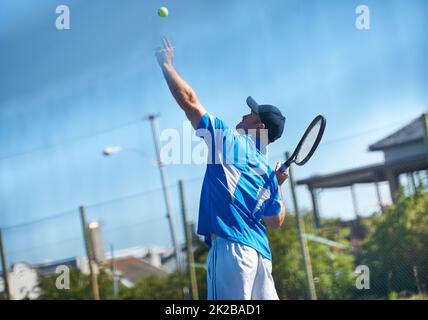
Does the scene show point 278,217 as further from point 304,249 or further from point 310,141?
point 304,249

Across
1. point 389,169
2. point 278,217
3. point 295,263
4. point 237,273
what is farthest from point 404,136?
point 237,273

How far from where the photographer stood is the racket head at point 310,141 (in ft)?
11.1

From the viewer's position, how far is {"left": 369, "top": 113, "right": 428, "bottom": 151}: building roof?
6438mm

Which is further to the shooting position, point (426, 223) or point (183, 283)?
point (183, 283)

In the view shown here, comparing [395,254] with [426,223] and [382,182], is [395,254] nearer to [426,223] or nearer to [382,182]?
[426,223]

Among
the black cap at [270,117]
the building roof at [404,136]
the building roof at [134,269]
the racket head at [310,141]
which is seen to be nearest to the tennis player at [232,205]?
the black cap at [270,117]

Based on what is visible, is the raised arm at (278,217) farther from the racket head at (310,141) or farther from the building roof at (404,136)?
the building roof at (404,136)

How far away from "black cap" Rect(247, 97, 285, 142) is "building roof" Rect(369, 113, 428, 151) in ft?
10.2

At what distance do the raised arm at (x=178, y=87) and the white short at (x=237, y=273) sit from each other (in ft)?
1.74

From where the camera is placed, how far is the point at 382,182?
714 centimetres

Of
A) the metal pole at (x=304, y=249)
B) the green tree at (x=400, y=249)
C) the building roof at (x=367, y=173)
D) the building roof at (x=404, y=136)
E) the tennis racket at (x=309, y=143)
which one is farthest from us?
the building roof at (x=367, y=173)
